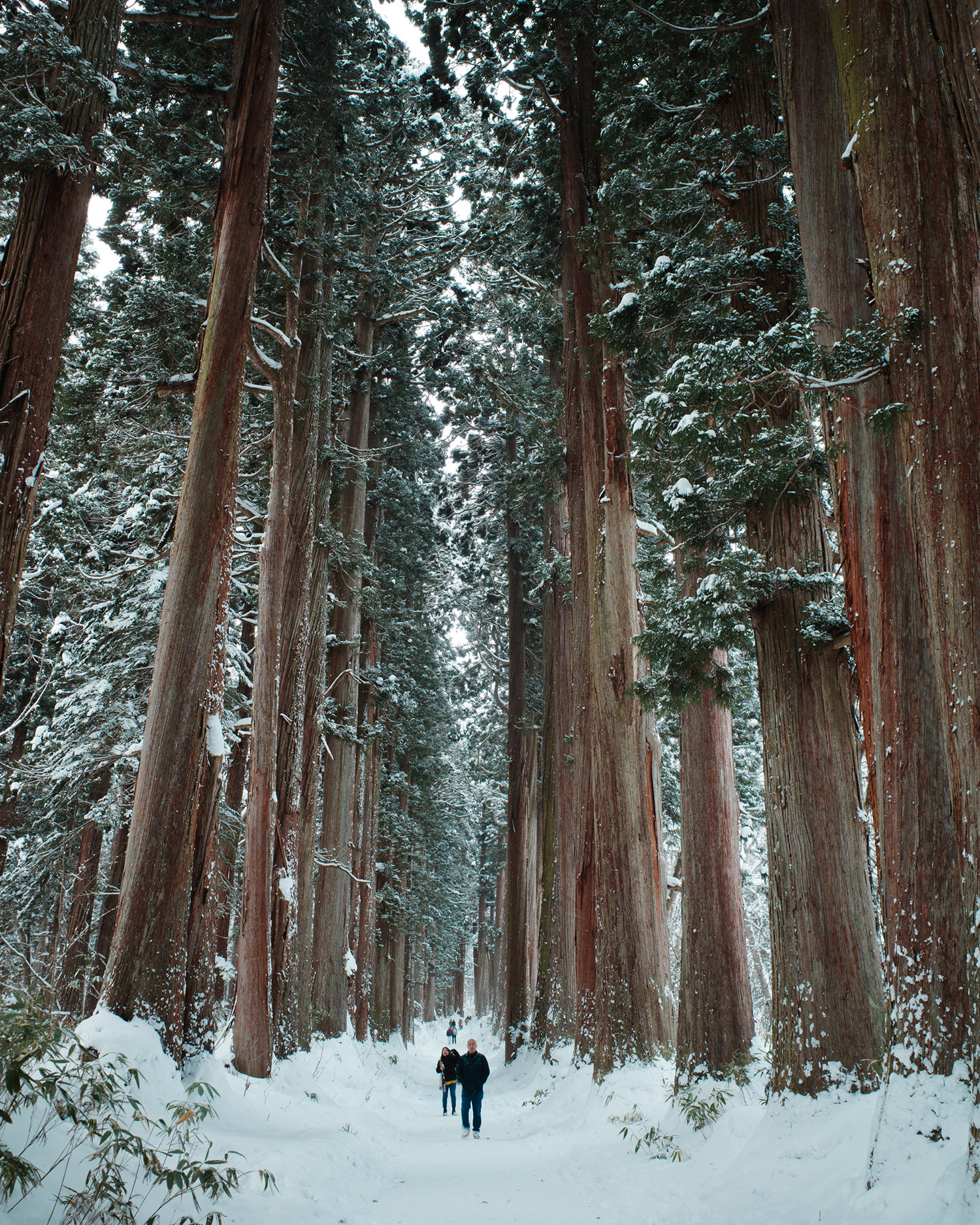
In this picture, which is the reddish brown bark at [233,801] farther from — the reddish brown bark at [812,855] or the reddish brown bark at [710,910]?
the reddish brown bark at [812,855]

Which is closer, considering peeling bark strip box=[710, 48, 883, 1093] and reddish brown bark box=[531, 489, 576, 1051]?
peeling bark strip box=[710, 48, 883, 1093]

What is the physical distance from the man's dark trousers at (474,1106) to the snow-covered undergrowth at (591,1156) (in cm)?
20

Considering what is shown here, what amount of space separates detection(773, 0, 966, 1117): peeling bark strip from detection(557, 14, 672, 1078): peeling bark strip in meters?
3.06

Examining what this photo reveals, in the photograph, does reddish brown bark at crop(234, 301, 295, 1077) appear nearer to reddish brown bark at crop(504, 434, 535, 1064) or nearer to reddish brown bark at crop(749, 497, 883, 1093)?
reddish brown bark at crop(749, 497, 883, 1093)

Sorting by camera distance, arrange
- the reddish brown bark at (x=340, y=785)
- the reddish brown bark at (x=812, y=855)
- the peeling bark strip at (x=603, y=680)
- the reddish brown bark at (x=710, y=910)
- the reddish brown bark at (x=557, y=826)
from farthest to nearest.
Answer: the reddish brown bark at (x=340, y=785)
the reddish brown bark at (x=557, y=826)
the peeling bark strip at (x=603, y=680)
the reddish brown bark at (x=710, y=910)
the reddish brown bark at (x=812, y=855)

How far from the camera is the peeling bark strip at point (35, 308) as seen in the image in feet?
17.1

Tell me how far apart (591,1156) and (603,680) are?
472cm

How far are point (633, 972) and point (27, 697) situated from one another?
1244cm

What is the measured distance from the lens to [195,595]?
6.70 metres

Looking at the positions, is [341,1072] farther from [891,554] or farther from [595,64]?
[595,64]

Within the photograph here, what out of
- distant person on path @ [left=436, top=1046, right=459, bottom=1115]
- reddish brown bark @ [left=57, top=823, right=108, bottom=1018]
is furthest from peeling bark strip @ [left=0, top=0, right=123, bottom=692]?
distant person on path @ [left=436, top=1046, right=459, bottom=1115]

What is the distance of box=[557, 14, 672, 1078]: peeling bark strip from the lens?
831 centimetres

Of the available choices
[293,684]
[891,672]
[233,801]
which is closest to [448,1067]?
[293,684]

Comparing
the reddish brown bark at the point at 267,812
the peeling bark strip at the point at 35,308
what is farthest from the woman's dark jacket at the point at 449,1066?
the peeling bark strip at the point at 35,308
